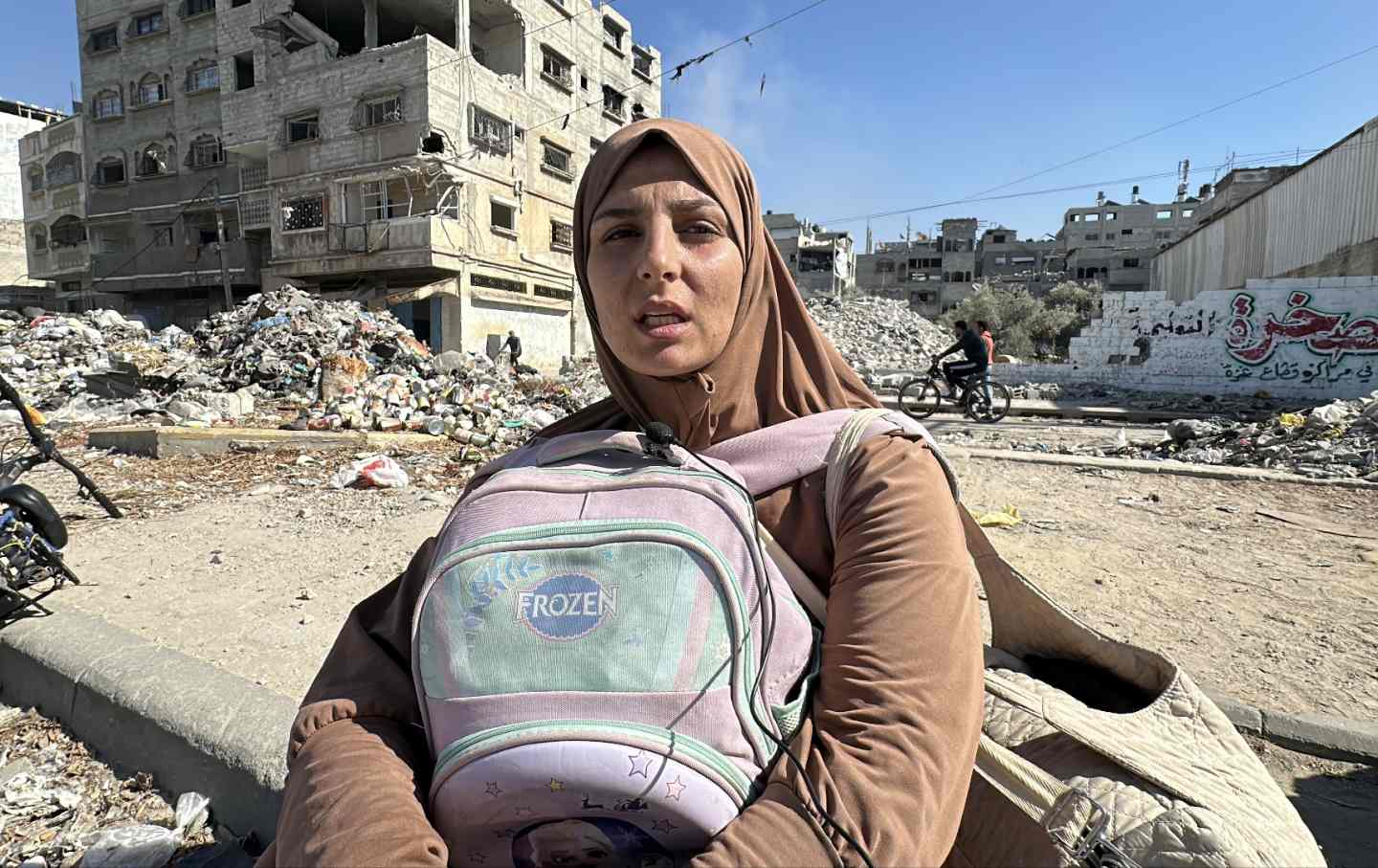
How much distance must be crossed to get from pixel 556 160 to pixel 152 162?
606 inches

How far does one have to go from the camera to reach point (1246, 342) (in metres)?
14.0

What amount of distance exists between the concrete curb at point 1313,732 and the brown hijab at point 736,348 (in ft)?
6.85

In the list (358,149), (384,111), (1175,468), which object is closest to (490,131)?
(384,111)

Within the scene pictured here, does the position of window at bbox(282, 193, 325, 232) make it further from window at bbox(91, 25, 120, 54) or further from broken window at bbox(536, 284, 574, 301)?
window at bbox(91, 25, 120, 54)

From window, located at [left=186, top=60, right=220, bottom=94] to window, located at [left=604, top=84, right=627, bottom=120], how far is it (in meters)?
13.3

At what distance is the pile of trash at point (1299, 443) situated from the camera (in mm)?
6457

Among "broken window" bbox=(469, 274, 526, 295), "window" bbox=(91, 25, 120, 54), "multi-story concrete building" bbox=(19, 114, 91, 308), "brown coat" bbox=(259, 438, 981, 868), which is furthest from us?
"multi-story concrete building" bbox=(19, 114, 91, 308)

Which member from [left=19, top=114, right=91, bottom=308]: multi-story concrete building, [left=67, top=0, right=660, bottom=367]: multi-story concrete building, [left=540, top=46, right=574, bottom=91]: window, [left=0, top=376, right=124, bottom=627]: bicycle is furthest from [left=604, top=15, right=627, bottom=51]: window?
[left=0, top=376, right=124, bottom=627]: bicycle

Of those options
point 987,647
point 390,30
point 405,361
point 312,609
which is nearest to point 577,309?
point 390,30

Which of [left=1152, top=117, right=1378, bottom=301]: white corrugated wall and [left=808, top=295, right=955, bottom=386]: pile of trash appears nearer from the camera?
[left=1152, top=117, right=1378, bottom=301]: white corrugated wall

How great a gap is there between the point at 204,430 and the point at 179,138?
24336 millimetres

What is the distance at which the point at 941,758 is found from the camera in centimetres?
79

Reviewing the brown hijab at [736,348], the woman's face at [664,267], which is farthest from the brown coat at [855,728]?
the woman's face at [664,267]

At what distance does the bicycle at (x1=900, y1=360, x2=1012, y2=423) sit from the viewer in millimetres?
11164
